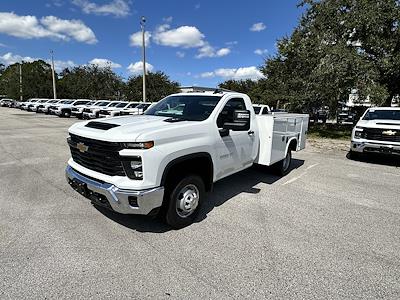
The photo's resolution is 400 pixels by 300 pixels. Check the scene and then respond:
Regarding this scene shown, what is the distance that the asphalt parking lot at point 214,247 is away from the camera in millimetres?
2715

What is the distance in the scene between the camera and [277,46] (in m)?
20.4

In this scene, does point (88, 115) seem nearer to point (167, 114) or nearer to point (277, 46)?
point (277, 46)

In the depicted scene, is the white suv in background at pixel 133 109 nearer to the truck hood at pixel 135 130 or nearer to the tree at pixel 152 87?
the truck hood at pixel 135 130

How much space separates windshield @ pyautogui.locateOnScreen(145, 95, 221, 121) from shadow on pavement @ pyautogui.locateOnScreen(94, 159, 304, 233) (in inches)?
61.9

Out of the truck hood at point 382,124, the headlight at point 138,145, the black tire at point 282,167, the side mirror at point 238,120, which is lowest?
the black tire at point 282,167

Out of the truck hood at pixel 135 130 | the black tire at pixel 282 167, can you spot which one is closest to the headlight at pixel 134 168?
the truck hood at pixel 135 130

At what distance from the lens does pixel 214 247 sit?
344cm

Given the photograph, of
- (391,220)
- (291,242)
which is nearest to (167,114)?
(291,242)

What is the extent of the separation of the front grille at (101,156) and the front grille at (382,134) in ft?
26.4

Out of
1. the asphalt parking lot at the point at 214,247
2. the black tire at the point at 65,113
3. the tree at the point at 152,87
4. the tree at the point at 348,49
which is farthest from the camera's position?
the tree at the point at 152,87

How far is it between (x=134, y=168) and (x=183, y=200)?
0.93 meters

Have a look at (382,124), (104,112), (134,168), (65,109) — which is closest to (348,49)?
(382,124)

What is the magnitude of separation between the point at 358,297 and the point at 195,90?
4504 millimetres

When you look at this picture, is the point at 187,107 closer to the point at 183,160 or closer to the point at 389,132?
the point at 183,160
